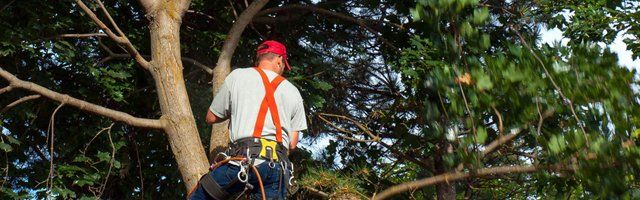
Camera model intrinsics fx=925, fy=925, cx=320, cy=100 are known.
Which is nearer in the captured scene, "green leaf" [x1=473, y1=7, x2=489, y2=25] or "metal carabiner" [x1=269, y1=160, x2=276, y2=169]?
"green leaf" [x1=473, y1=7, x2=489, y2=25]

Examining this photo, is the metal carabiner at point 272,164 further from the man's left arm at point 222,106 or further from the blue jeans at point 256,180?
the man's left arm at point 222,106

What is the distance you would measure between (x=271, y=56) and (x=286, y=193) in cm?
72

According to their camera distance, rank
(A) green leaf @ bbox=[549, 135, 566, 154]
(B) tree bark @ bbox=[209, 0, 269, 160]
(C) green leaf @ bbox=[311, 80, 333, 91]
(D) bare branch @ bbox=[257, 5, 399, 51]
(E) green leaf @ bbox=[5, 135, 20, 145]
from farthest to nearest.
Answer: (C) green leaf @ bbox=[311, 80, 333, 91], (D) bare branch @ bbox=[257, 5, 399, 51], (E) green leaf @ bbox=[5, 135, 20, 145], (B) tree bark @ bbox=[209, 0, 269, 160], (A) green leaf @ bbox=[549, 135, 566, 154]

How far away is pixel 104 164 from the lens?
23.6ft

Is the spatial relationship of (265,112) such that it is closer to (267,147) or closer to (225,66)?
(267,147)

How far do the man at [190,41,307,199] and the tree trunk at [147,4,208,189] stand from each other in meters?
0.54

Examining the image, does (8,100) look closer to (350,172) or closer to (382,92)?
(350,172)

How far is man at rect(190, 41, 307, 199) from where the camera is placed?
4.54 meters

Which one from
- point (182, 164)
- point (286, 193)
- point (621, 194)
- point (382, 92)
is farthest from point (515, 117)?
point (382, 92)

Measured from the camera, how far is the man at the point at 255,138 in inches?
179

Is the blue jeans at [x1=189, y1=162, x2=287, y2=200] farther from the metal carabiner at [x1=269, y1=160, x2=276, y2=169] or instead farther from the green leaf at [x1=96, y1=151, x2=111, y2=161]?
the green leaf at [x1=96, y1=151, x2=111, y2=161]

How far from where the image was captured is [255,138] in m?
4.56

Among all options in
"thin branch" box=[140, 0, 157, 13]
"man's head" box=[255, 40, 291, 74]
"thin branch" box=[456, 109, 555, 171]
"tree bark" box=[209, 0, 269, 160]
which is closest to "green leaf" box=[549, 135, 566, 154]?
"thin branch" box=[456, 109, 555, 171]

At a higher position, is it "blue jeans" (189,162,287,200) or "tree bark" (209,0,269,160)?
"tree bark" (209,0,269,160)
